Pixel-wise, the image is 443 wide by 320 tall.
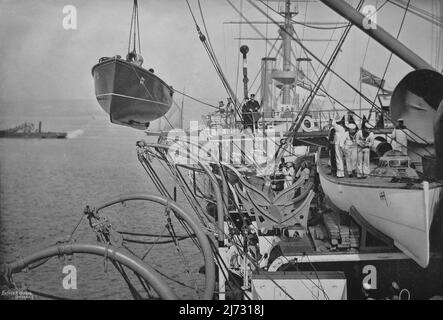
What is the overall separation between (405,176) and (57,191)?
24930 mm

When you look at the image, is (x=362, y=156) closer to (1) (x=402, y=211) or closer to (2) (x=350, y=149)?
(2) (x=350, y=149)

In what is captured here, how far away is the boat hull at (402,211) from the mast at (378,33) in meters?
3.24

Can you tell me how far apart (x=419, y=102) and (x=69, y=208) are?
19.8m

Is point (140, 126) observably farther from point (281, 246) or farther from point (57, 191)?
point (57, 191)

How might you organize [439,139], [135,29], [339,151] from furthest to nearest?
[135,29], [339,151], [439,139]

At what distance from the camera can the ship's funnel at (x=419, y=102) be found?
407 inches

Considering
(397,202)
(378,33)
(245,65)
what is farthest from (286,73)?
(397,202)

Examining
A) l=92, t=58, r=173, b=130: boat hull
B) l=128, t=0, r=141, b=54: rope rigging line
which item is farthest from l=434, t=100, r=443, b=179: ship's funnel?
l=92, t=58, r=173, b=130: boat hull

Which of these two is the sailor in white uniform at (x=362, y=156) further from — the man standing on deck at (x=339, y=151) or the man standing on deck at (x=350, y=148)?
the man standing on deck at (x=339, y=151)

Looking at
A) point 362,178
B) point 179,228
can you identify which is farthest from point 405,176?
point 179,228

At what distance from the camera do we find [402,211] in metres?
7.98

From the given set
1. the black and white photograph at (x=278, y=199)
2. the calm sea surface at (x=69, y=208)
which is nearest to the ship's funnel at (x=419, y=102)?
the black and white photograph at (x=278, y=199)

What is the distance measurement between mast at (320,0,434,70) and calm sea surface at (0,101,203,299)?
20.0 feet
